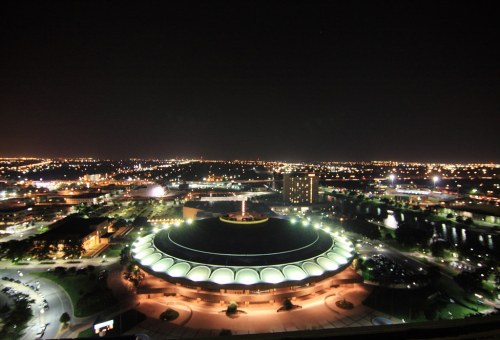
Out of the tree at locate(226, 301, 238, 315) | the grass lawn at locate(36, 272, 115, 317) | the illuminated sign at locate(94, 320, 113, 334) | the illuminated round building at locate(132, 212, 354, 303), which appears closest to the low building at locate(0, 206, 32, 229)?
the grass lawn at locate(36, 272, 115, 317)

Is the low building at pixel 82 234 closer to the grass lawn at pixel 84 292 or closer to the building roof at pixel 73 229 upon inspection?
the building roof at pixel 73 229

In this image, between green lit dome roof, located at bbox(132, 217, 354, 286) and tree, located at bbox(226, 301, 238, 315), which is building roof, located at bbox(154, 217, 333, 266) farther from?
tree, located at bbox(226, 301, 238, 315)

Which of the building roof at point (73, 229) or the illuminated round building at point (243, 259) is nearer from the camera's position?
the illuminated round building at point (243, 259)

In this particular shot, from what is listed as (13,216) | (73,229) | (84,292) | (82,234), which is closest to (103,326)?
(84,292)

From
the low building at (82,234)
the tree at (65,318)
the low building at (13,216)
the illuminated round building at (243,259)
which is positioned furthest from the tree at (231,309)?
the low building at (13,216)

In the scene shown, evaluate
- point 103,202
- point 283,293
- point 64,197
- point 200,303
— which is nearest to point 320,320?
point 283,293

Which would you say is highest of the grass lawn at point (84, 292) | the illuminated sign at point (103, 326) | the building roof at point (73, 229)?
the building roof at point (73, 229)

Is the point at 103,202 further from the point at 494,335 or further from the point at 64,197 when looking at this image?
the point at 494,335

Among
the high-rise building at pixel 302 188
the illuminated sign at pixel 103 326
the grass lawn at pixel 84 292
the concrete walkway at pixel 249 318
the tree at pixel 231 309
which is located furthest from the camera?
the high-rise building at pixel 302 188
